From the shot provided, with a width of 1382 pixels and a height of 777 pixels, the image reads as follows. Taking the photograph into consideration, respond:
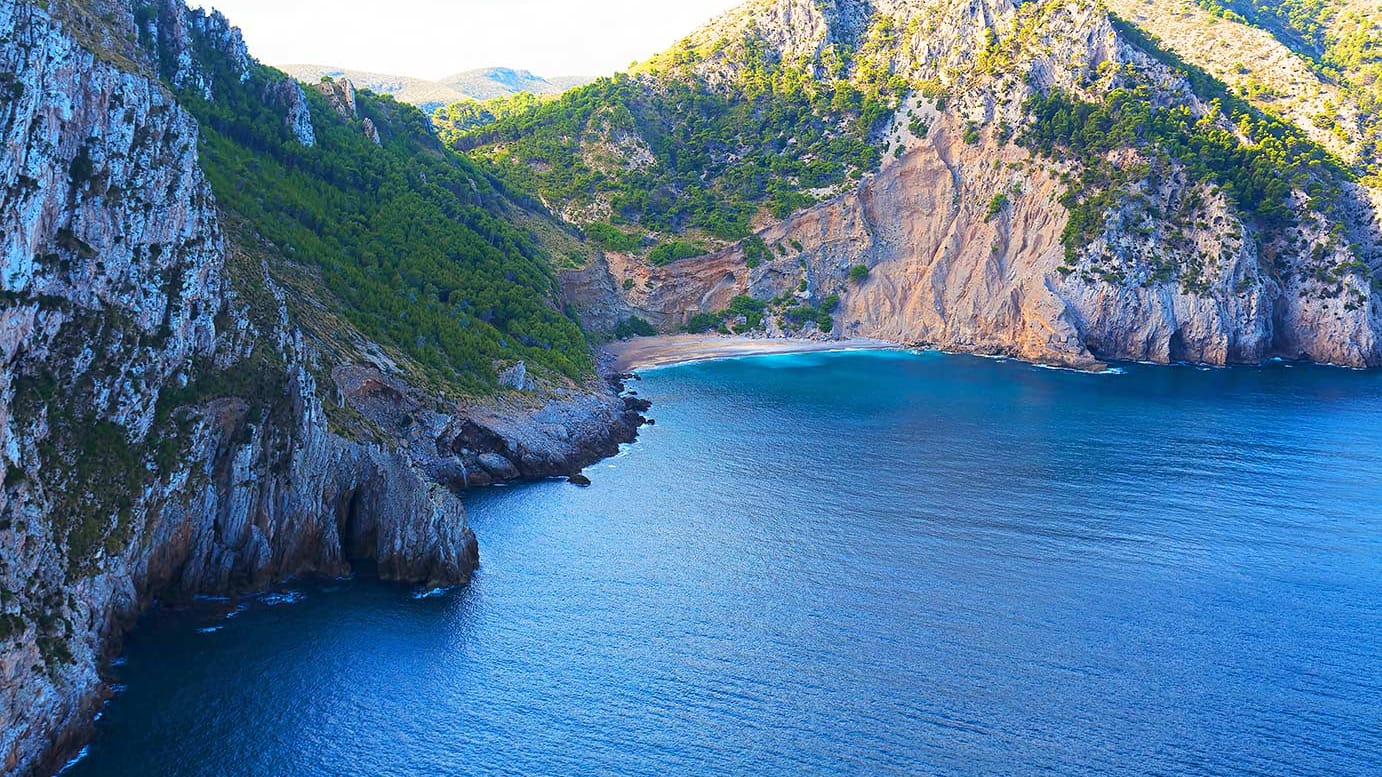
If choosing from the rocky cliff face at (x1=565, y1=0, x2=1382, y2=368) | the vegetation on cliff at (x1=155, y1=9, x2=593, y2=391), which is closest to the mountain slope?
the rocky cliff face at (x1=565, y1=0, x2=1382, y2=368)

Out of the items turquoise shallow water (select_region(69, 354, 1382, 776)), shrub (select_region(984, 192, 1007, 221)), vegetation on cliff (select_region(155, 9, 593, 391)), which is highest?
shrub (select_region(984, 192, 1007, 221))

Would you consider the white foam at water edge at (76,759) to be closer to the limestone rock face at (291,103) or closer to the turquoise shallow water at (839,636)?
the turquoise shallow water at (839,636)

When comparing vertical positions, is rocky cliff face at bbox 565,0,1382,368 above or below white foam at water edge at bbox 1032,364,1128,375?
above

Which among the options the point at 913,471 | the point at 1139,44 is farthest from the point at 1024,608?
the point at 1139,44

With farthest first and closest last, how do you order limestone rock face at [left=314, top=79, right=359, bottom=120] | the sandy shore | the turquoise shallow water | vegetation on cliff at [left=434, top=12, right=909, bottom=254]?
vegetation on cliff at [left=434, top=12, right=909, bottom=254]
the sandy shore
limestone rock face at [left=314, top=79, right=359, bottom=120]
the turquoise shallow water

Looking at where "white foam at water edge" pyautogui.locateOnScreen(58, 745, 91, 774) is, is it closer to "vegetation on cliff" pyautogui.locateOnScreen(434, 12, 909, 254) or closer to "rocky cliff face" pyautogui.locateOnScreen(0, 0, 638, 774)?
"rocky cliff face" pyautogui.locateOnScreen(0, 0, 638, 774)

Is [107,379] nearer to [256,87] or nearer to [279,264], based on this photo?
[279,264]

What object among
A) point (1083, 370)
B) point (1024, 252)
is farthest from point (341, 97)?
point (1083, 370)
